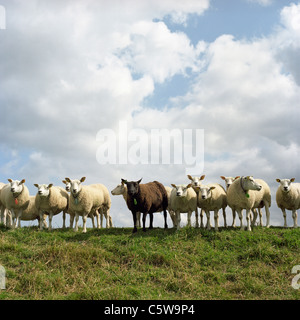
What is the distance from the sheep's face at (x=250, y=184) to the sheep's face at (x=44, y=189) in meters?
9.93

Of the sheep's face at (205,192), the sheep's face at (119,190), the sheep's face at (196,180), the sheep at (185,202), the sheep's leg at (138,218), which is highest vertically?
the sheep's face at (196,180)

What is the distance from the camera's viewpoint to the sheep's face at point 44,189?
57.7 feet

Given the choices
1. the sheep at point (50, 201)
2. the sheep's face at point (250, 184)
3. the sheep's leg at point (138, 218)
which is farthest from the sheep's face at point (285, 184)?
the sheep at point (50, 201)

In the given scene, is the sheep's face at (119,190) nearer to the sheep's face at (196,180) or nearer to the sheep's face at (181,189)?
the sheep's face at (196,180)

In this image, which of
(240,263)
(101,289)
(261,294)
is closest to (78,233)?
(101,289)

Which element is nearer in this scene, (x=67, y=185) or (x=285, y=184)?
(x=285, y=184)

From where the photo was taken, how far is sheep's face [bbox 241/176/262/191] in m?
17.0

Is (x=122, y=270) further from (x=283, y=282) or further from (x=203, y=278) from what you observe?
(x=283, y=282)

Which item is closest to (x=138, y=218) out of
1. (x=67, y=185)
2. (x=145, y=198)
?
(x=145, y=198)

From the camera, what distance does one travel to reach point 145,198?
1695 cm

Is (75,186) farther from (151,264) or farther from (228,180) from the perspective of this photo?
(228,180)

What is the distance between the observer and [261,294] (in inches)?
470

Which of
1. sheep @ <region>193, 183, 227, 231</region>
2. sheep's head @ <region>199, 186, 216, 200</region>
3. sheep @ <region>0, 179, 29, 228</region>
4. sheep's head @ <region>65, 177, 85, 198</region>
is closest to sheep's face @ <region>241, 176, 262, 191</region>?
sheep @ <region>193, 183, 227, 231</region>

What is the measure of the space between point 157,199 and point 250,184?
474cm
